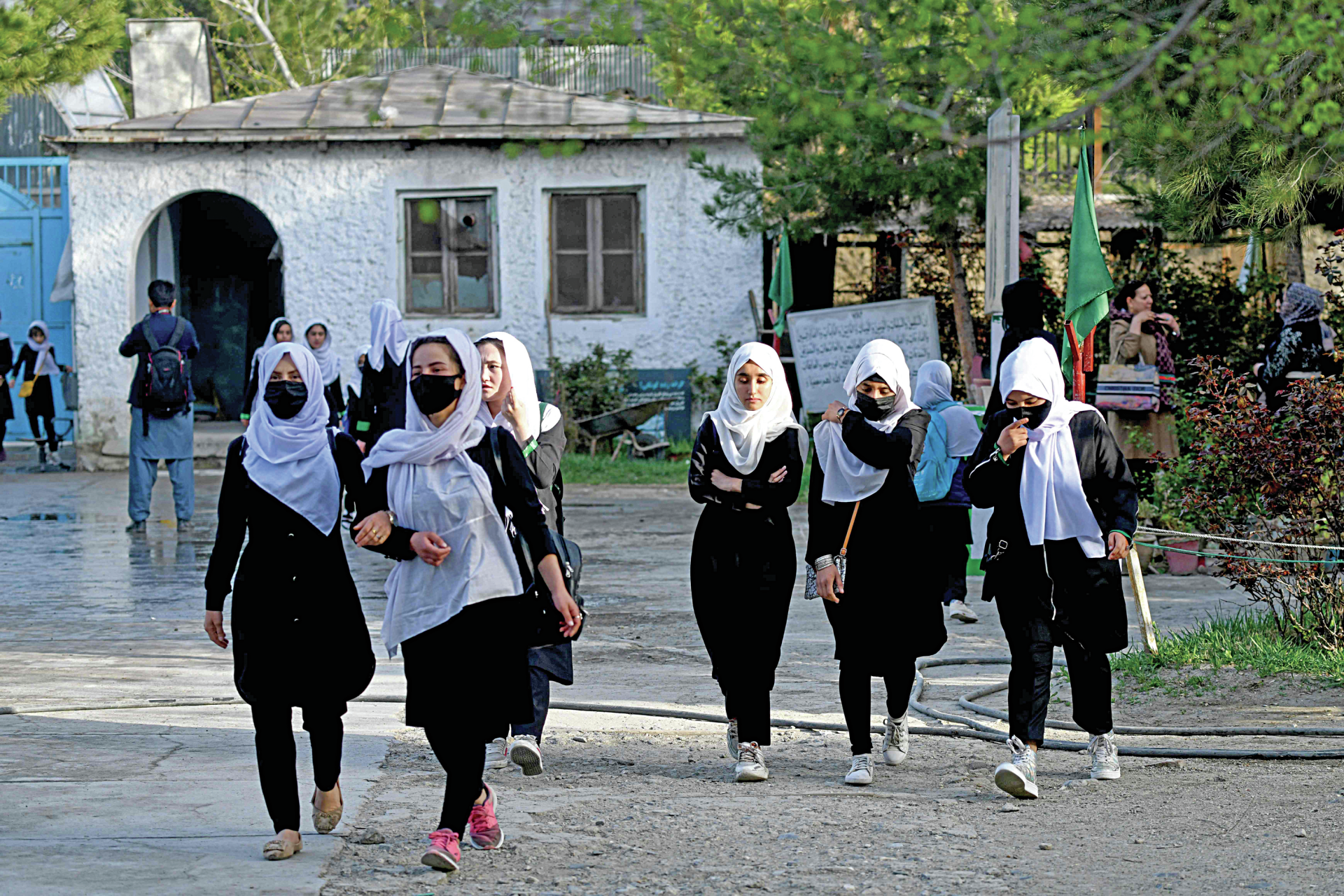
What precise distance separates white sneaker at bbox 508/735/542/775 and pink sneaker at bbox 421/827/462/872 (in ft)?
4.14

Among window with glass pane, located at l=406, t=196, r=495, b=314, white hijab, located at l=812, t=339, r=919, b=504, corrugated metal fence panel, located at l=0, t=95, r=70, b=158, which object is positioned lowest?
white hijab, located at l=812, t=339, r=919, b=504

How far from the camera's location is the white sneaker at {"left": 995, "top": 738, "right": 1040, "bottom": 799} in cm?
554

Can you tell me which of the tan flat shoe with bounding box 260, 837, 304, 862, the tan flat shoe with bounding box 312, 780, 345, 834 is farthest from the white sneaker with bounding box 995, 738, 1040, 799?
the tan flat shoe with bounding box 260, 837, 304, 862

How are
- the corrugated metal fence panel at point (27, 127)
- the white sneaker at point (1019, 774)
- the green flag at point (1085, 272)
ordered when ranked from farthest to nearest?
the corrugated metal fence panel at point (27, 127) < the green flag at point (1085, 272) < the white sneaker at point (1019, 774)

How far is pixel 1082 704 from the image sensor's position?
5.89 metres

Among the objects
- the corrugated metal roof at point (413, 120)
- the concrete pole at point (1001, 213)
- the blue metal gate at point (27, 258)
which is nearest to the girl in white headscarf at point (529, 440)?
the concrete pole at point (1001, 213)

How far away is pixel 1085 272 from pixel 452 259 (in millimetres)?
12740

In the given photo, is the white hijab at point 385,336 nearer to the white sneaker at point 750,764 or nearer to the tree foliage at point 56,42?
the tree foliage at point 56,42

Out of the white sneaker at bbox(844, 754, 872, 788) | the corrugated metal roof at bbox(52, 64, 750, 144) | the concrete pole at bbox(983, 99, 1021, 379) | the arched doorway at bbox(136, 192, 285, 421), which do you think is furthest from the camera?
the arched doorway at bbox(136, 192, 285, 421)

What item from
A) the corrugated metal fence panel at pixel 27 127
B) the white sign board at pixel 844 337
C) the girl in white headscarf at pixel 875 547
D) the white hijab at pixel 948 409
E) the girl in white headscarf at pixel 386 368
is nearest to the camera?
the girl in white headscarf at pixel 875 547

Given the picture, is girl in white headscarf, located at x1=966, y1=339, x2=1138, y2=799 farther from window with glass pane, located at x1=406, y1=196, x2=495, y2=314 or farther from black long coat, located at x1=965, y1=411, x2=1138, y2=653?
window with glass pane, located at x1=406, y1=196, x2=495, y2=314

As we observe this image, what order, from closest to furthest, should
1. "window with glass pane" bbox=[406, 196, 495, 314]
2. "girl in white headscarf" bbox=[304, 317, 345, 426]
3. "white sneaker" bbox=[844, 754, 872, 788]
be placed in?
1. "white sneaker" bbox=[844, 754, 872, 788]
2. "girl in white headscarf" bbox=[304, 317, 345, 426]
3. "window with glass pane" bbox=[406, 196, 495, 314]

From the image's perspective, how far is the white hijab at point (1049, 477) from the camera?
19.0ft

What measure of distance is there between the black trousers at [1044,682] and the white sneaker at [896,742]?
0.54 meters
